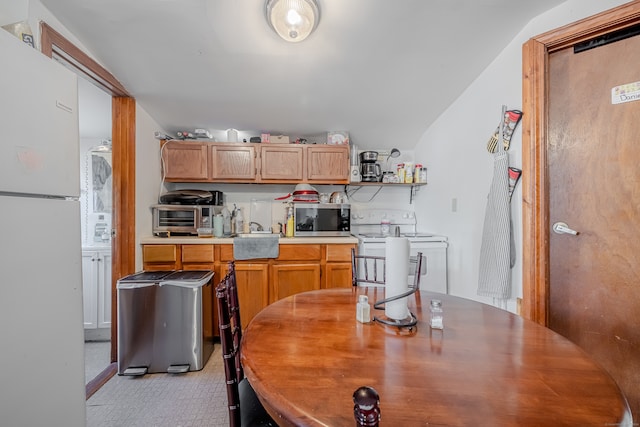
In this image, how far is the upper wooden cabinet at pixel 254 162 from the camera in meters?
2.66

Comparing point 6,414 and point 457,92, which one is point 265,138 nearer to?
point 457,92

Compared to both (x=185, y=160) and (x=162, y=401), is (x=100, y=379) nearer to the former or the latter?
(x=162, y=401)

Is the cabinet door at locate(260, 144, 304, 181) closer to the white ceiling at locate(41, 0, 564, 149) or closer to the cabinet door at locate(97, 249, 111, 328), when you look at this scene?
the white ceiling at locate(41, 0, 564, 149)

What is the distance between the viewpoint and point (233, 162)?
8.86 feet

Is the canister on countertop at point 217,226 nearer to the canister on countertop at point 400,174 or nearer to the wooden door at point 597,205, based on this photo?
the canister on countertop at point 400,174

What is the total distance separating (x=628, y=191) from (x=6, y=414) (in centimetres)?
272

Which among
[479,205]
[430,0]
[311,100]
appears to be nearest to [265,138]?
[311,100]

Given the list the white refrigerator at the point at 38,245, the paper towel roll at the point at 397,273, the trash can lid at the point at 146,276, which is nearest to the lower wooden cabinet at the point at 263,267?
the trash can lid at the point at 146,276

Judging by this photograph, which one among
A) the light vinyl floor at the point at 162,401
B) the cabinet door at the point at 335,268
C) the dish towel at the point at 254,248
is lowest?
the light vinyl floor at the point at 162,401

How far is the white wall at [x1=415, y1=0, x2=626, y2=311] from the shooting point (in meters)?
1.76

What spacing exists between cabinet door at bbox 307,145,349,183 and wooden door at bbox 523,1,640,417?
1.51m

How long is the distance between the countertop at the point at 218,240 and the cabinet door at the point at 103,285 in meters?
0.42

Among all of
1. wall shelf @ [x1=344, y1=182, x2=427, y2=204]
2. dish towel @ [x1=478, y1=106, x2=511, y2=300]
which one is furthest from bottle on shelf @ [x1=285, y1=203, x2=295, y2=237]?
dish towel @ [x1=478, y1=106, x2=511, y2=300]

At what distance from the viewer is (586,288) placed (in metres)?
1.52
